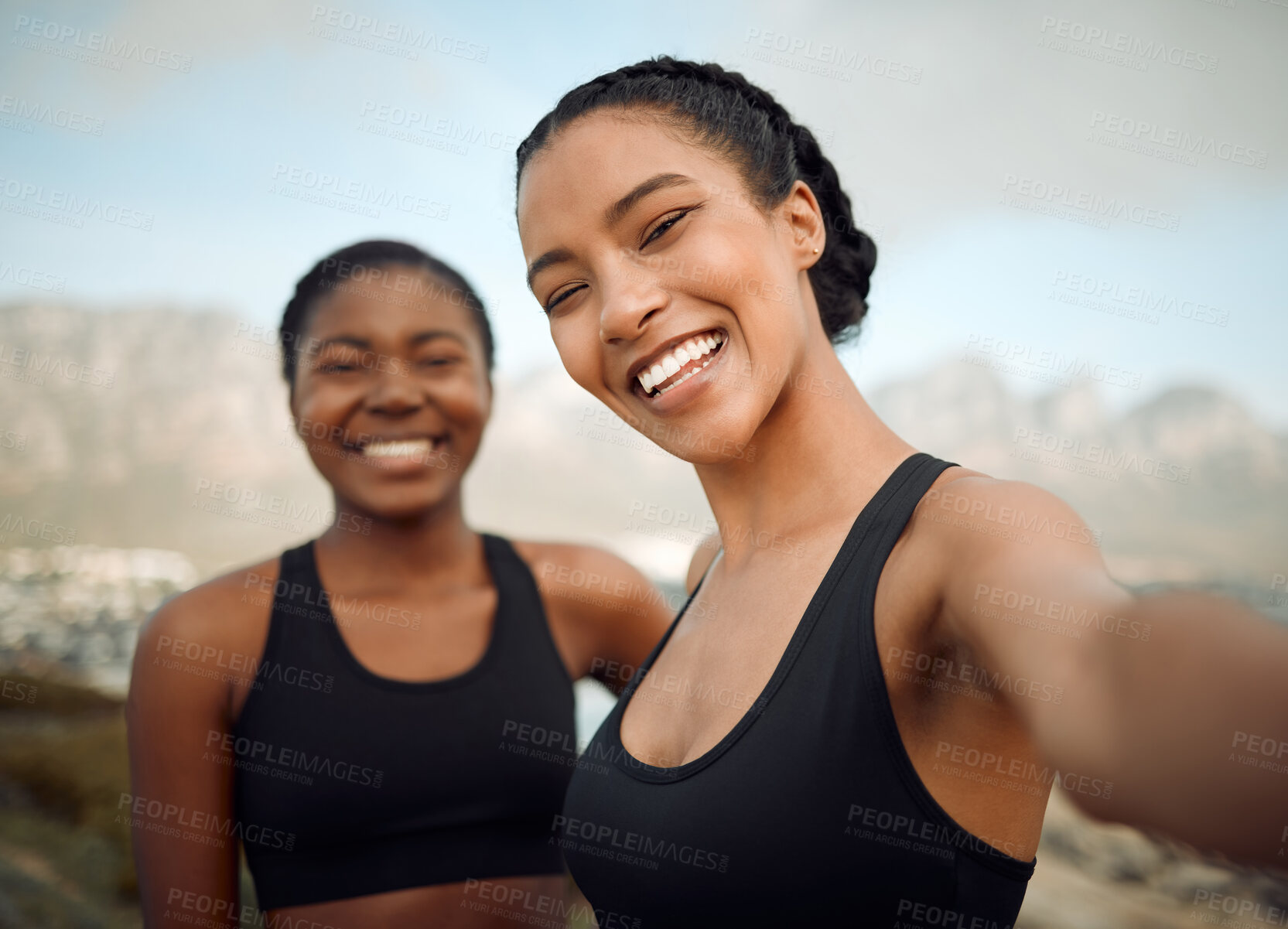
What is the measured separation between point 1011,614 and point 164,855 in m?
1.94

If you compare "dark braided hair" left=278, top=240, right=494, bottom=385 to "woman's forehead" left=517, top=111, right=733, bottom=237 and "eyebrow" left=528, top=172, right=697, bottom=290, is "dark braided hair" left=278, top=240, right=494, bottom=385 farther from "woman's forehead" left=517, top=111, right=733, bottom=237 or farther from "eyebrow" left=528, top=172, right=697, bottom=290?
"eyebrow" left=528, top=172, right=697, bottom=290

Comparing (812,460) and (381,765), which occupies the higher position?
(812,460)

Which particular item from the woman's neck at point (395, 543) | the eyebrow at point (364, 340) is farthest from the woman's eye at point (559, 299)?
the woman's neck at point (395, 543)

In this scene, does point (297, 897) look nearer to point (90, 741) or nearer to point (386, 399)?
point (386, 399)

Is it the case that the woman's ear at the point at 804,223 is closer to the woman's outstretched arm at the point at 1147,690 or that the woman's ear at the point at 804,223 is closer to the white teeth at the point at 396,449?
the woman's outstretched arm at the point at 1147,690

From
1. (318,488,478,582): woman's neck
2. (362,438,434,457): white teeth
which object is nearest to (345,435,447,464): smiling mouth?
(362,438,434,457): white teeth

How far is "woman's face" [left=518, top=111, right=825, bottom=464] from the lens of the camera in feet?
3.81

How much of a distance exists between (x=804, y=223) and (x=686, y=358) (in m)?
0.35

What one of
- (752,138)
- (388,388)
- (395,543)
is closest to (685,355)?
(752,138)

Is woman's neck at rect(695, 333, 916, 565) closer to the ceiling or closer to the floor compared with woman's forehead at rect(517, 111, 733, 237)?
closer to the floor

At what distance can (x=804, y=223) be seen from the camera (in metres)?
1.33

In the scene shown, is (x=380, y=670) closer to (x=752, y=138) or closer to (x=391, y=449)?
(x=391, y=449)

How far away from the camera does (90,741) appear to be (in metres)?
3.84

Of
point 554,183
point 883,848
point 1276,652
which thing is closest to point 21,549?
point 554,183
